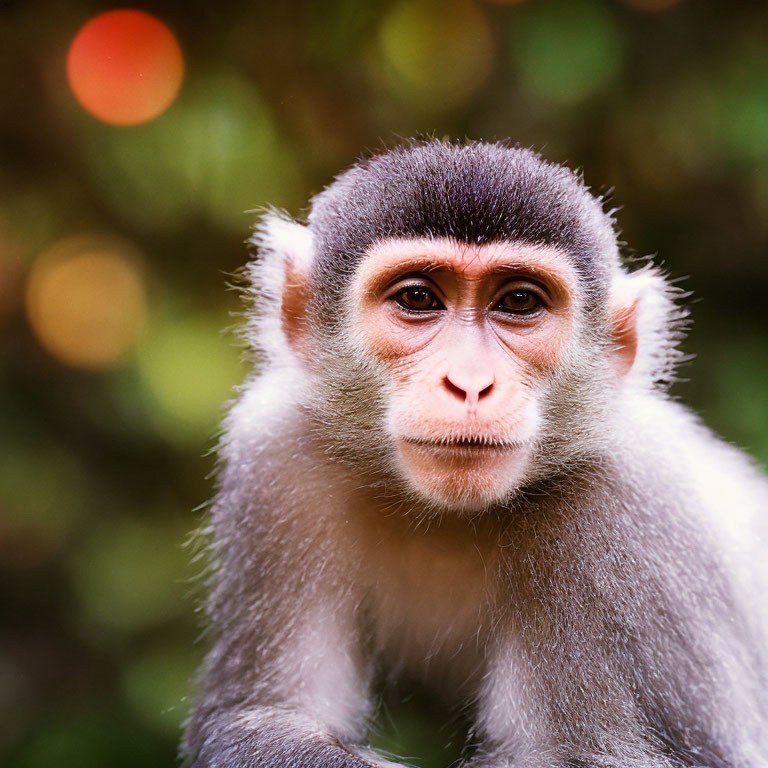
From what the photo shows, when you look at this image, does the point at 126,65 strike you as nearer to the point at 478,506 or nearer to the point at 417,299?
the point at 417,299

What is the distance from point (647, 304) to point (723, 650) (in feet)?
3.26

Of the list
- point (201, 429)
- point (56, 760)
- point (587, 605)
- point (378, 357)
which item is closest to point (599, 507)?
point (587, 605)

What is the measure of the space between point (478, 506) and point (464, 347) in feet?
1.34

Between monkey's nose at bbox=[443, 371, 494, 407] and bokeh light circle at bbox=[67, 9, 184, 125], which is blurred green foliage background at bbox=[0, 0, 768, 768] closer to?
bokeh light circle at bbox=[67, 9, 184, 125]

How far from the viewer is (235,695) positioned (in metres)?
2.79

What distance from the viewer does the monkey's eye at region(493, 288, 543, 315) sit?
2.61m

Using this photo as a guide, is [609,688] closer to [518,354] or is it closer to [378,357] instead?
[518,354]

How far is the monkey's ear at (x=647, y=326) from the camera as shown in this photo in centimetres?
279

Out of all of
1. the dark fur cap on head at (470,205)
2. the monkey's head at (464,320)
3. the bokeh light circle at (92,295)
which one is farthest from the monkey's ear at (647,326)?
the bokeh light circle at (92,295)

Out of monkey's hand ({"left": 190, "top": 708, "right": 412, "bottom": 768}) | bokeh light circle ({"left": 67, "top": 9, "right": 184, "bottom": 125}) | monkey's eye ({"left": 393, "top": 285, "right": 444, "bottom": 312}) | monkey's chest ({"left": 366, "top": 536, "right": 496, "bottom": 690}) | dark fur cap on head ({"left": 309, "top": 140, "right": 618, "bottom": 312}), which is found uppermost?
bokeh light circle ({"left": 67, "top": 9, "right": 184, "bottom": 125})

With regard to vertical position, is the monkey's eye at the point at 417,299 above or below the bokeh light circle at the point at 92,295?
above

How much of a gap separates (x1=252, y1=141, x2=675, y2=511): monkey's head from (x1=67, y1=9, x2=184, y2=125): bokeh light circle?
139 centimetres

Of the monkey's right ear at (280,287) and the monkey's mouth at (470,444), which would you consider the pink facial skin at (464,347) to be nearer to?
the monkey's mouth at (470,444)

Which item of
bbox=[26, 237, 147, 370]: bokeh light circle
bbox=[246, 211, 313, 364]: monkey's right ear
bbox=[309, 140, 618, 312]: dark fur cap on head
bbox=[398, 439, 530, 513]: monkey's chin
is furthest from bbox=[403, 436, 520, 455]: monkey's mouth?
bbox=[26, 237, 147, 370]: bokeh light circle
